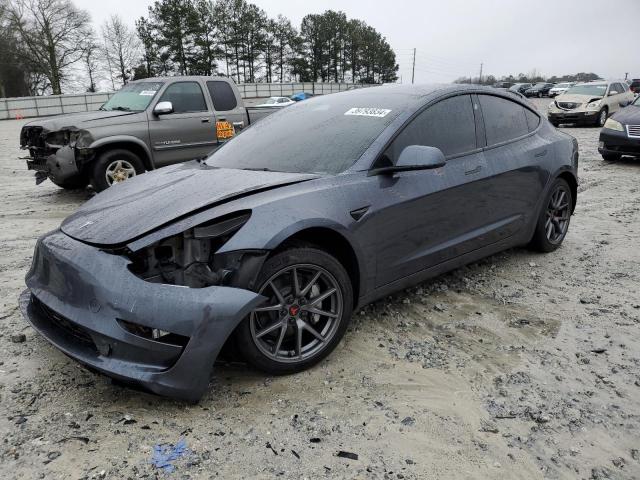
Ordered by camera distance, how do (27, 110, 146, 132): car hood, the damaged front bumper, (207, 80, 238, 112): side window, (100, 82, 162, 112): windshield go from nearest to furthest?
the damaged front bumper, (27, 110, 146, 132): car hood, (100, 82, 162, 112): windshield, (207, 80, 238, 112): side window

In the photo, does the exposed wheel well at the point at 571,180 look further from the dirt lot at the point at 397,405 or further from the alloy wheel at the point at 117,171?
the alloy wheel at the point at 117,171

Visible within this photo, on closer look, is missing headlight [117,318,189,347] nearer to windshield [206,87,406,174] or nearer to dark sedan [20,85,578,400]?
dark sedan [20,85,578,400]

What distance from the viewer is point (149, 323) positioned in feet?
7.73

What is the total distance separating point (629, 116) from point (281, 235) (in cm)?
1030

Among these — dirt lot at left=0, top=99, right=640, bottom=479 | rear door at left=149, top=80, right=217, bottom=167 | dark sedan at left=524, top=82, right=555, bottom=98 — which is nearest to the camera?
dirt lot at left=0, top=99, right=640, bottom=479

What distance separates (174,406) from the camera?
262 cm

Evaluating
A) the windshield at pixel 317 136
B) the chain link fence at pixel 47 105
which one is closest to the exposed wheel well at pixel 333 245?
the windshield at pixel 317 136

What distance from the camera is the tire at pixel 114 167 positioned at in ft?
23.7

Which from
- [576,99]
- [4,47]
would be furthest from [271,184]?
[4,47]

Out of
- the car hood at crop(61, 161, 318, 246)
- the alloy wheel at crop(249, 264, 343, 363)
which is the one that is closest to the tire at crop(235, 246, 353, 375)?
the alloy wheel at crop(249, 264, 343, 363)

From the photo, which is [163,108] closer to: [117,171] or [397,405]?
[117,171]

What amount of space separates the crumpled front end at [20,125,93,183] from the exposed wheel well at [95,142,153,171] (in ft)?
0.65

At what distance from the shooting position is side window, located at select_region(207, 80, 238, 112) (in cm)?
834

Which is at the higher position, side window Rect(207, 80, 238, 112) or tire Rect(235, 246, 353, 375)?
side window Rect(207, 80, 238, 112)
